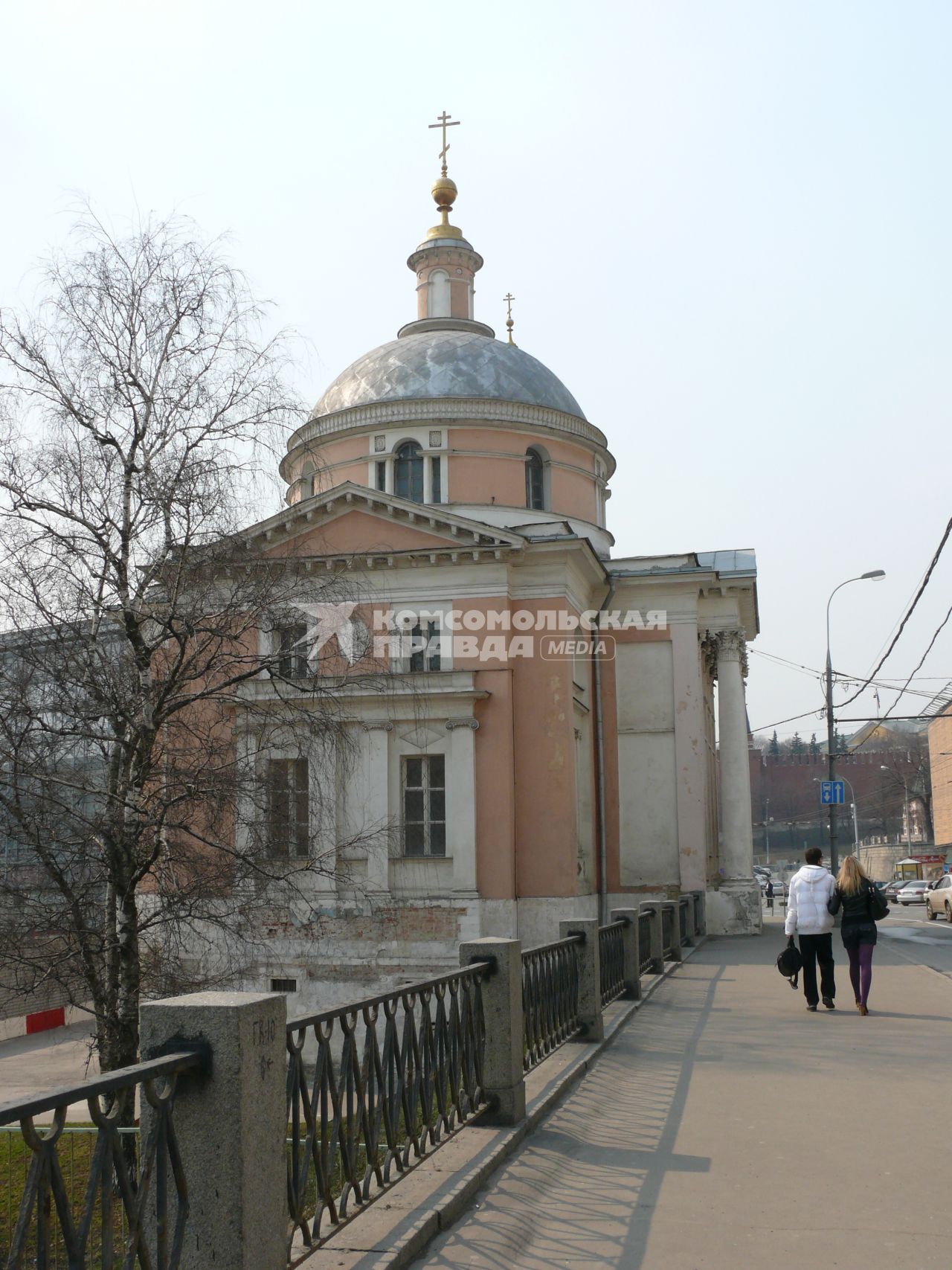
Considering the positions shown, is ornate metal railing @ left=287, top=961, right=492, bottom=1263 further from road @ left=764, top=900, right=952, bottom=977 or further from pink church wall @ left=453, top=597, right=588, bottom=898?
pink church wall @ left=453, top=597, right=588, bottom=898

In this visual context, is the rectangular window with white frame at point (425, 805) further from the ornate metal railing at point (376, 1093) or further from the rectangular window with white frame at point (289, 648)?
the ornate metal railing at point (376, 1093)

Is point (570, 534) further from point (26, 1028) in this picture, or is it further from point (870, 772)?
point (870, 772)

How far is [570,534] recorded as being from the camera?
2484cm

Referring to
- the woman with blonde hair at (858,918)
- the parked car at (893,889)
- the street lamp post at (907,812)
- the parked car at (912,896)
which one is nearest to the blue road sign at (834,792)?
the woman with blonde hair at (858,918)

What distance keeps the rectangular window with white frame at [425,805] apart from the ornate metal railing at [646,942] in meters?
7.67

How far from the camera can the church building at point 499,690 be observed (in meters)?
23.4

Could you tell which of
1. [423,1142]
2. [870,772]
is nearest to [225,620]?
[423,1142]

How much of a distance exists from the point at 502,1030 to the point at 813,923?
19.8 feet

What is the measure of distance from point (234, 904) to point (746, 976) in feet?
26.0

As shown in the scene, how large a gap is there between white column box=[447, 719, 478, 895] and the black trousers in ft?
36.6

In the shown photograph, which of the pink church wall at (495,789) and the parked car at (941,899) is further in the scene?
the parked car at (941,899)

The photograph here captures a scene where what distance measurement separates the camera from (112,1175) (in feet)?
11.9

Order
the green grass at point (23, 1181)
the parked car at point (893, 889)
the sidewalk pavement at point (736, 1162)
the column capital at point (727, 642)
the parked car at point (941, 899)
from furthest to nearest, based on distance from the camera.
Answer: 1. the parked car at point (893, 889)
2. the parked car at point (941, 899)
3. the column capital at point (727, 642)
4. the green grass at point (23, 1181)
5. the sidewalk pavement at point (736, 1162)

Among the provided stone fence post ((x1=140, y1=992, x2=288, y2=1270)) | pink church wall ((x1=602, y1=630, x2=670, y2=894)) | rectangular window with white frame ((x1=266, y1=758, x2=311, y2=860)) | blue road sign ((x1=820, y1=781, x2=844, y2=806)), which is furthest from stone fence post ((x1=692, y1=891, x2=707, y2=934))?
stone fence post ((x1=140, y1=992, x2=288, y2=1270))
